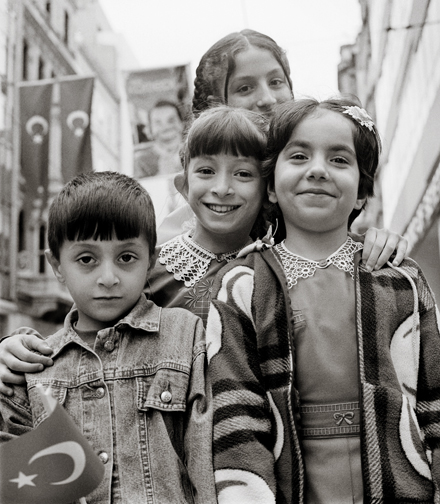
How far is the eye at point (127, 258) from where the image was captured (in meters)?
1.92

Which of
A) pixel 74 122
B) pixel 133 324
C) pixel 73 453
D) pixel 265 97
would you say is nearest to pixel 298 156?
pixel 133 324

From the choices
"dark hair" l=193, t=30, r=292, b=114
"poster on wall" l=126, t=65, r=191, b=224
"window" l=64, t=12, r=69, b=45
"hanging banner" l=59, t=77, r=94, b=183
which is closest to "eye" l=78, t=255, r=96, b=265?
"dark hair" l=193, t=30, r=292, b=114

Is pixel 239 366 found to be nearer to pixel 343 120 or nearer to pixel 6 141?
pixel 343 120

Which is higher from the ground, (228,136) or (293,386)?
(228,136)

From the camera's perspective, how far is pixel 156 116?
9.57 metres

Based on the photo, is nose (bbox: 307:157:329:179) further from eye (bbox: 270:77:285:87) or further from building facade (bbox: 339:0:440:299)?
building facade (bbox: 339:0:440:299)

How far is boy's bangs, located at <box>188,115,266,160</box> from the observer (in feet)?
7.01

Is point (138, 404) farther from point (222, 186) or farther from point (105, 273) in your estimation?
point (222, 186)

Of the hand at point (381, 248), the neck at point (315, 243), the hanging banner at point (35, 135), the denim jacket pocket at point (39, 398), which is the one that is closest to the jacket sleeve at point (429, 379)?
the hand at point (381, 248)

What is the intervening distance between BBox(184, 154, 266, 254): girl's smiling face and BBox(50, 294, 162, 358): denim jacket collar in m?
0.39

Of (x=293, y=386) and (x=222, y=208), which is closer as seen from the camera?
(x=293, y=386)

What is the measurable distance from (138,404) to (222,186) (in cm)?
75

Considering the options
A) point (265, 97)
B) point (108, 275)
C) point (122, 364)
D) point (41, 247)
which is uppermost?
point (41, 247)

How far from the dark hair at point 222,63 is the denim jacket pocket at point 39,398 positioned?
1.49m
